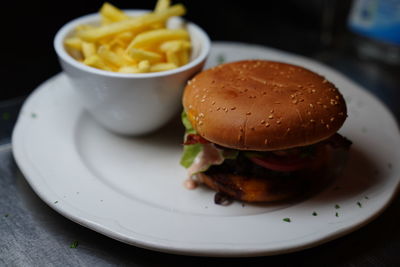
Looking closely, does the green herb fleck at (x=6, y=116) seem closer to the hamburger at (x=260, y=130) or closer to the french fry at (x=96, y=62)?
the french fry at (x=96, y=62)

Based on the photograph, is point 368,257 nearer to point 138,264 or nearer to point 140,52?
point 138,264

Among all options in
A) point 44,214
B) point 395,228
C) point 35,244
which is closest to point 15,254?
point 35,244

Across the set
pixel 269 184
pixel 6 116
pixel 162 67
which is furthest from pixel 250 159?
pixel 6 116

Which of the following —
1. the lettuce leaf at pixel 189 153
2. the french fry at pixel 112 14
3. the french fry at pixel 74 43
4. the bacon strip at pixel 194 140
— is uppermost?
the french fry at pixel 112 14

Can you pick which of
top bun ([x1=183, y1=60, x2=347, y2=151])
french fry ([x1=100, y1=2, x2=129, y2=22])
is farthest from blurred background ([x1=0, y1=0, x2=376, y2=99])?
top bun ([x1=183, y1=60, x2=347, y2=151])

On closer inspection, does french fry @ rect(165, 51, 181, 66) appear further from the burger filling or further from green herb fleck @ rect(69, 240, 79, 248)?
green herb fleck @ rect(69, 240, 79, 248)

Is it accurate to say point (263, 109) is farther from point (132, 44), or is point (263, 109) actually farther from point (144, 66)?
point (132, 44)

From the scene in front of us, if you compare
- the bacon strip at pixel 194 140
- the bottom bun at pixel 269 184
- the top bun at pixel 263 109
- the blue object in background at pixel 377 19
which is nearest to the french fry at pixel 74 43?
the top bun at pixel 263 109
